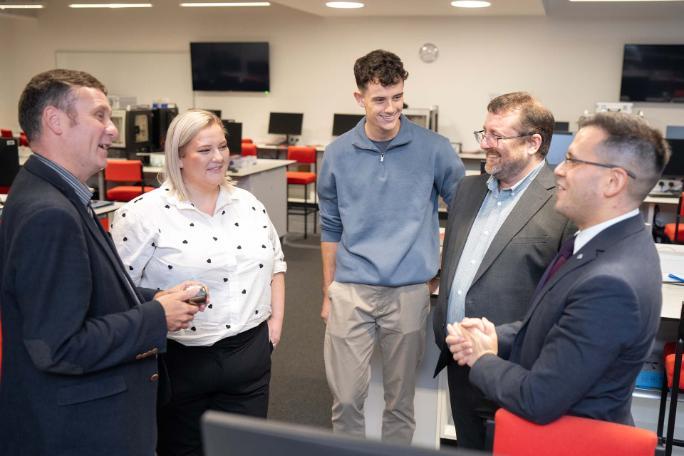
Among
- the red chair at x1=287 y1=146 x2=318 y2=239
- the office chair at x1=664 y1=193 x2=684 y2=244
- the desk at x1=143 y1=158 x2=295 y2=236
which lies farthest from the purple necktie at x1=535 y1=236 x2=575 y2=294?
the red chair at x1=287 y1=146 x2=318 y2=239

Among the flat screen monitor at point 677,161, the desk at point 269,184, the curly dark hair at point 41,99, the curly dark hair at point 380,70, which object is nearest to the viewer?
the curly dark hair at point 41,99

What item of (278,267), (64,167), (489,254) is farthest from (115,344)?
(489,254)

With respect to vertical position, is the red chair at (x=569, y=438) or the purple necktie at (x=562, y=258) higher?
A: the purple necktie at (x=562, y=258)

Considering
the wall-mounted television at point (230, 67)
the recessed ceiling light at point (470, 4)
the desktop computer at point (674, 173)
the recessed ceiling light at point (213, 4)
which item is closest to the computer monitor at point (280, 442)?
the desktop computer at point (674, 173)

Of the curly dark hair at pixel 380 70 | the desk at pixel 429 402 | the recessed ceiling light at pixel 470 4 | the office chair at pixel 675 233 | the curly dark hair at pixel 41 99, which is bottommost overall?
the desk at pixel 429 402

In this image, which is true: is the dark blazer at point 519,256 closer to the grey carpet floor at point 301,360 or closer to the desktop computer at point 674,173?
the grey carpet floor at point 301,360

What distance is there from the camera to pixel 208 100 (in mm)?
10086

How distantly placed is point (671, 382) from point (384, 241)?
1.29 m

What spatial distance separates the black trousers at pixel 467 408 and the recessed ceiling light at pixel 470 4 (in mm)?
5503

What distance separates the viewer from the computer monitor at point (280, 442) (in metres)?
0.65

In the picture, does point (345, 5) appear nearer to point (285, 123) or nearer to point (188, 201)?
point (285, 123)

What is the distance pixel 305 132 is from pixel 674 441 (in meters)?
7.74

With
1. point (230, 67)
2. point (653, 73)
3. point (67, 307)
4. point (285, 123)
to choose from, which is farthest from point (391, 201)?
point (230, 67)

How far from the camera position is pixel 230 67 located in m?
9.66
